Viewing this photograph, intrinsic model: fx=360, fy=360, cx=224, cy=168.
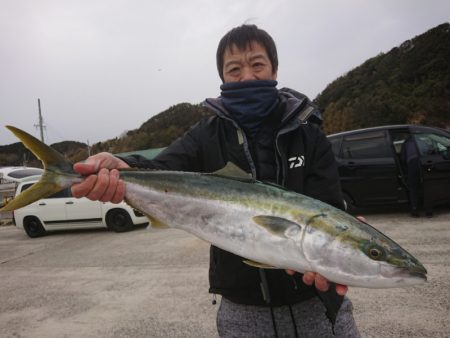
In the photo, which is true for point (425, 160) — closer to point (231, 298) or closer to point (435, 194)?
point (435, 194)

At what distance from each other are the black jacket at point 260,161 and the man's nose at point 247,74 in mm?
210

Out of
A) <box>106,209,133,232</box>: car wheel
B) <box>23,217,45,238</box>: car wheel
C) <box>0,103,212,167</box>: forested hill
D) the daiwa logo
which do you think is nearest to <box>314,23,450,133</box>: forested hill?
<box>0,103,212,167</box>: forested hill

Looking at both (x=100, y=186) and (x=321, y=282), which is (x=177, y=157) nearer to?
(x=100, y=186)

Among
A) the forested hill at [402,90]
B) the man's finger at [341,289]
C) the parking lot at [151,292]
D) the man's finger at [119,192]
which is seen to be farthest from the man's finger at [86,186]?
the forested hill at [402,90]

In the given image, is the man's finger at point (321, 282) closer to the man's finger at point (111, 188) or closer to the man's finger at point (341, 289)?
the man's finger at point (341, 289)

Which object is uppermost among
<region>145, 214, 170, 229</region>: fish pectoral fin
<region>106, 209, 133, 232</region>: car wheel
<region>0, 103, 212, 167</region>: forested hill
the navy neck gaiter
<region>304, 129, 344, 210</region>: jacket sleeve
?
<region>0, 103, 212, 167</region>: forested hill

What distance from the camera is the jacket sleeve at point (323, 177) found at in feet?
6.39

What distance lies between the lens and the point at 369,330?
338 cm

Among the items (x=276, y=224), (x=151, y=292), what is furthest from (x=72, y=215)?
(x=276, y=224)

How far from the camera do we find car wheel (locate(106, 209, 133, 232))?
10062 mm

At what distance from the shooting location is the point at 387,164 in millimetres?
7996

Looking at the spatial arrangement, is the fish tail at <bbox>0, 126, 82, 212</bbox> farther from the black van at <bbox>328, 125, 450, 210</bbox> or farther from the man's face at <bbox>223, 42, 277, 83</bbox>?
the black van at <bbox>328, 125, 450, 210</bbox>

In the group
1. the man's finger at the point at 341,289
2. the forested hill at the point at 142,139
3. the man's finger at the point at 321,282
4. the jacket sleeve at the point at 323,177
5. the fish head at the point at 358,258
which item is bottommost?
the man's finger at the point at 341,289

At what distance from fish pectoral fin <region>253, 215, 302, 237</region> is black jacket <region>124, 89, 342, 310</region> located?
32cm
